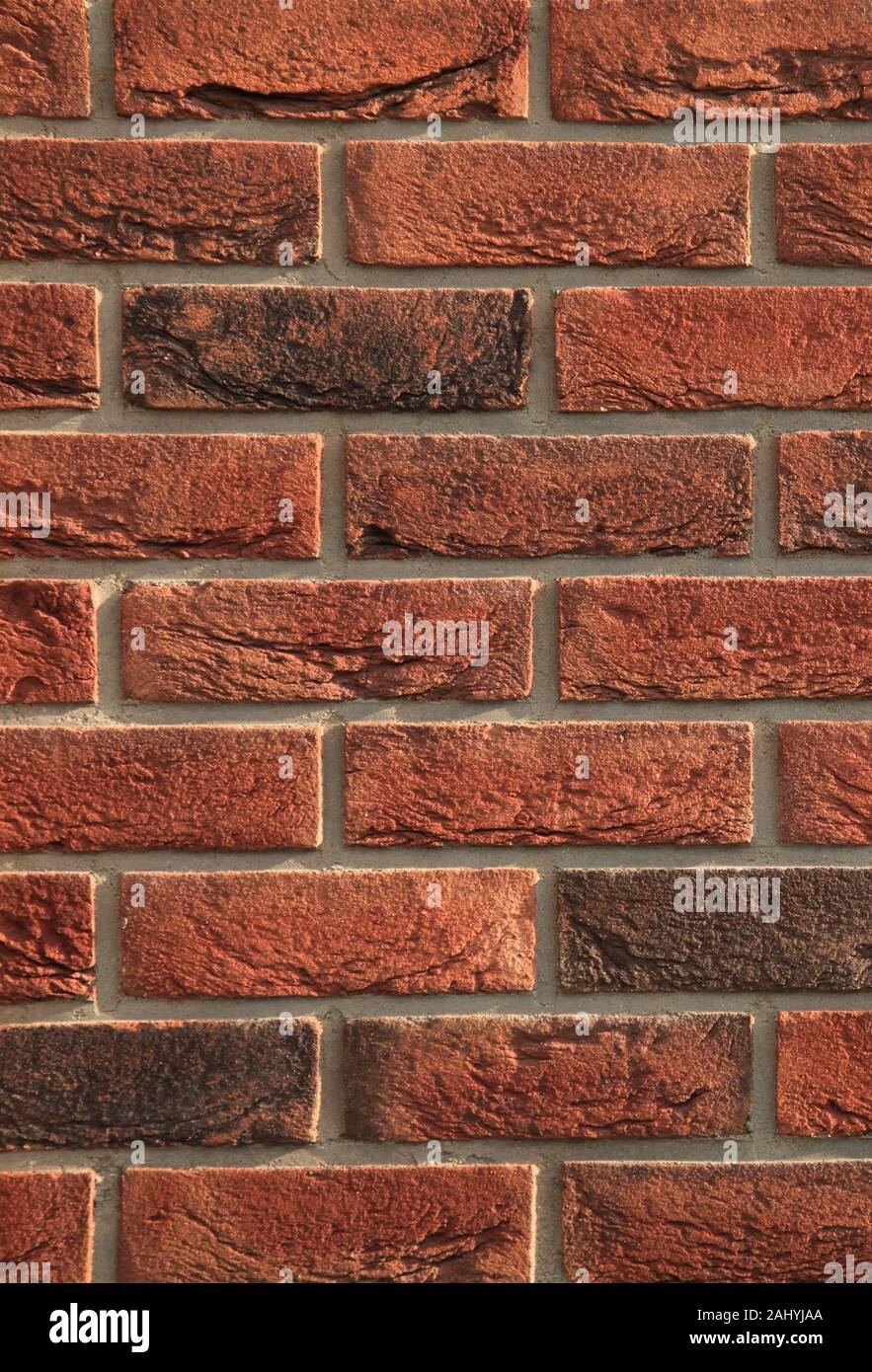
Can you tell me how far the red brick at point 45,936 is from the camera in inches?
33.6

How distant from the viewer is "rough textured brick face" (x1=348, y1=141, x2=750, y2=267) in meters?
0.86

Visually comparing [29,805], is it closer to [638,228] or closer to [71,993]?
[71,993]

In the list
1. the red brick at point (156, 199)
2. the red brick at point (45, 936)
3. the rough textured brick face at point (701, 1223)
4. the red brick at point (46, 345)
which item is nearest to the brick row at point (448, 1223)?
the rough textured brick face at point (701, 1223)

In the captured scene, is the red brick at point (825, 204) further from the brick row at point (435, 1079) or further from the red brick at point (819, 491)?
the brick row at point (435, 1079)

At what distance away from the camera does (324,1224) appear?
0.86 m

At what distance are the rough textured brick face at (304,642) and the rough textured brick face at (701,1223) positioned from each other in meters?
0.40

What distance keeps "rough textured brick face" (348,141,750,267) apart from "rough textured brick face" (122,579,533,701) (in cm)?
26

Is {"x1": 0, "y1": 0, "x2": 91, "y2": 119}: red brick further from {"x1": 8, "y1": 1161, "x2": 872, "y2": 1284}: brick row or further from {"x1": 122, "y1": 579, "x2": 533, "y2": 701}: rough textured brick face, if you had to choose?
{"x1": 8, "y1": 1161, "x2": 872, "y2": 1284}: brick row

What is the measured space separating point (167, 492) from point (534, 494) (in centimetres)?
27

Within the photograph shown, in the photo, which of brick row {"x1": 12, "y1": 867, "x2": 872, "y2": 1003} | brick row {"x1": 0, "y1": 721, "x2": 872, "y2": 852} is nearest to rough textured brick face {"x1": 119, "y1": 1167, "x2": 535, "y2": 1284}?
brick row {"x1": 12, "y1": 867, "x2": 872, "y2": 1003}

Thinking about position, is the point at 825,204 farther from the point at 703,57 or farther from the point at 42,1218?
the point at 42,1218

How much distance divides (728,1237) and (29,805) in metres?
0.62

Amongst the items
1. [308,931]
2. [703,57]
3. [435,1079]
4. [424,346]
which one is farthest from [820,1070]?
[703,57]

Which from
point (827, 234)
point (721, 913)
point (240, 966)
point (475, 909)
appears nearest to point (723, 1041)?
point (721, 913)
